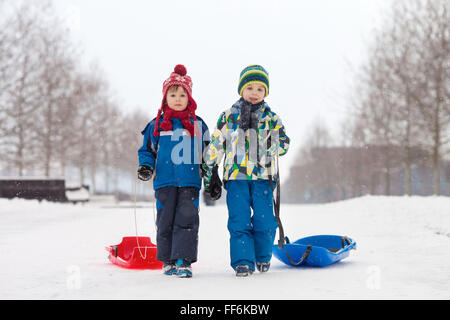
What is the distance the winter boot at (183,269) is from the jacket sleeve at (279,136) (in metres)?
1.24

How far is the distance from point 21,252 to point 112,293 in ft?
8.46

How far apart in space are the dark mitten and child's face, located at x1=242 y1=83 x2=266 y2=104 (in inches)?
27.6

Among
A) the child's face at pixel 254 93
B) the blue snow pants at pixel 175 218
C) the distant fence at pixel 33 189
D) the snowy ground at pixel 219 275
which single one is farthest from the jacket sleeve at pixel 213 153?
the distant fence at pixel 33 189

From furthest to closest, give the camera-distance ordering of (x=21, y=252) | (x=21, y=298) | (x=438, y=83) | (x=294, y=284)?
1. (x=438, y=83)
2. (x=21, y=252)
3. (x=294, y=284)
4. (x=21, y=298)

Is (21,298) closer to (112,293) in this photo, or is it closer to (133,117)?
(112,293)

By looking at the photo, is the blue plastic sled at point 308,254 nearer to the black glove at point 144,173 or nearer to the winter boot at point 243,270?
the winter boot at point 243,270

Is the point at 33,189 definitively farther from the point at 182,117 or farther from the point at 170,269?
the point at 170,269

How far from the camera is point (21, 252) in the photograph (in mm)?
4707

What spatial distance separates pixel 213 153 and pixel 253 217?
0.66m

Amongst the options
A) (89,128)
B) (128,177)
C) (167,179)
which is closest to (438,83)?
(167,179)

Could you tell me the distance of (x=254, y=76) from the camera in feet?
12.4

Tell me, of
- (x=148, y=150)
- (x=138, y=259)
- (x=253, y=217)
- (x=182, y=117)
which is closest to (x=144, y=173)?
(x=148, y=150)

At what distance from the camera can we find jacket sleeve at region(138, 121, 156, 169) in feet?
12.2

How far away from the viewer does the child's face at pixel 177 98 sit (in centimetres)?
383
